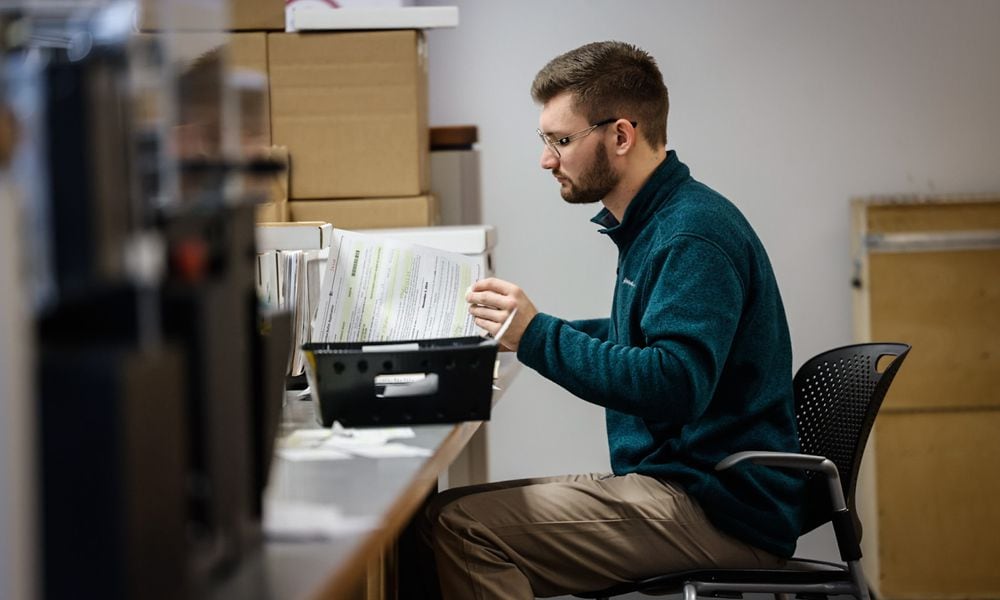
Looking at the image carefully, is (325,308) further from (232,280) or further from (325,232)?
(232,280)

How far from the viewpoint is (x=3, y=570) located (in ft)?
2.11

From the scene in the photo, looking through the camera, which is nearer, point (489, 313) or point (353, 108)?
point (489, 313)

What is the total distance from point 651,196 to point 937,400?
1645 mm

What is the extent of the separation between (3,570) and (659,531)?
124 centimetres

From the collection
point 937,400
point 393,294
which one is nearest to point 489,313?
point 393,294

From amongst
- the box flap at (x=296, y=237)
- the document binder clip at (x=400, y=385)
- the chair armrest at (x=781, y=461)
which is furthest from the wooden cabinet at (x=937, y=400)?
the document binder clip at (x=400, y=385)

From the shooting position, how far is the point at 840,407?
1.93m

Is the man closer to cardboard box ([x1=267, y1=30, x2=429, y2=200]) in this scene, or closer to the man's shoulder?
the man's shoulder

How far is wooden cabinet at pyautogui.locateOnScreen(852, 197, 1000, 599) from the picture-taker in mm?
3223

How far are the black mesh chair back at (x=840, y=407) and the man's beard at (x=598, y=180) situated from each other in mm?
479

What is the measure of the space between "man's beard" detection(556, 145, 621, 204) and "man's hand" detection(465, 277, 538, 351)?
0.40 meters

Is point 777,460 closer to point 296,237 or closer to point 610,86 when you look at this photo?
point 610,86

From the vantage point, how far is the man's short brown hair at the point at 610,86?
6.86 feet

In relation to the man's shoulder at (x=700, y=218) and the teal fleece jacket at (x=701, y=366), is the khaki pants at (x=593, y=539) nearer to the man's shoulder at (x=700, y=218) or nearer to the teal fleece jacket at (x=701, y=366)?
the teal fleece jacket at (x=701, y=366)
